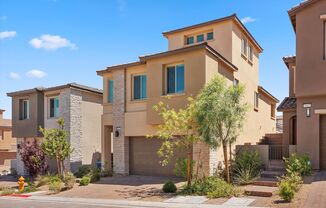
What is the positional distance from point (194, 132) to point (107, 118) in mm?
8950

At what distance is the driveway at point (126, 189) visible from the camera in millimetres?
14655

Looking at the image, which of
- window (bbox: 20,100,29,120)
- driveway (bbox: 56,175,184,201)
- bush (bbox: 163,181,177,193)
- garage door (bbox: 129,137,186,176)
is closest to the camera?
driveway (bbox: 56,175,184,201)

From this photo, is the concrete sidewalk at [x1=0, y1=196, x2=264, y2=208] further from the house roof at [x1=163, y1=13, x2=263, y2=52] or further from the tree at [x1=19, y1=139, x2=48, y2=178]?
the house roof at [x1=163, y1=13, x2=263, y2=52]

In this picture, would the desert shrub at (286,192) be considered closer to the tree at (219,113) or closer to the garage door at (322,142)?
the tree at (219,113)

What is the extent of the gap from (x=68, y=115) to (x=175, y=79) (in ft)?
33.8

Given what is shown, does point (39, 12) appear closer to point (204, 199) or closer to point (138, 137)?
point (138, 137)

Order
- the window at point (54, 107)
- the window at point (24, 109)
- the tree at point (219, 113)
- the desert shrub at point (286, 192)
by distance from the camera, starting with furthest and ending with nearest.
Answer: the window at point (24, 109) → the window at point (54, 107) → the tree at point (219, 113) → the desert shrub at point (286, 192)

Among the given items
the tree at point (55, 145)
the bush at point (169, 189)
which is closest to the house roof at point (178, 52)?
the tree at point (55, 145)

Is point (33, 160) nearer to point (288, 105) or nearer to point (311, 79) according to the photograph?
point (288, 105)

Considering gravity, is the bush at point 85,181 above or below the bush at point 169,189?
below

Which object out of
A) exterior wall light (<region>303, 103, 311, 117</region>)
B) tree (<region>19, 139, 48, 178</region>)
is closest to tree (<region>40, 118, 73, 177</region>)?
tree (<region>19, 139, 48, 178</region>)

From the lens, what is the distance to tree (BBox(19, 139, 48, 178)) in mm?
23780

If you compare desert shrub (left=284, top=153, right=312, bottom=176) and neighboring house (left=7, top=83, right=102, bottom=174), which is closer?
desert shrub (left=284, top=153, right=312, bottom=176)

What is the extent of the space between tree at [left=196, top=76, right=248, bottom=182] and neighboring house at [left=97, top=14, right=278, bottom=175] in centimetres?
142
